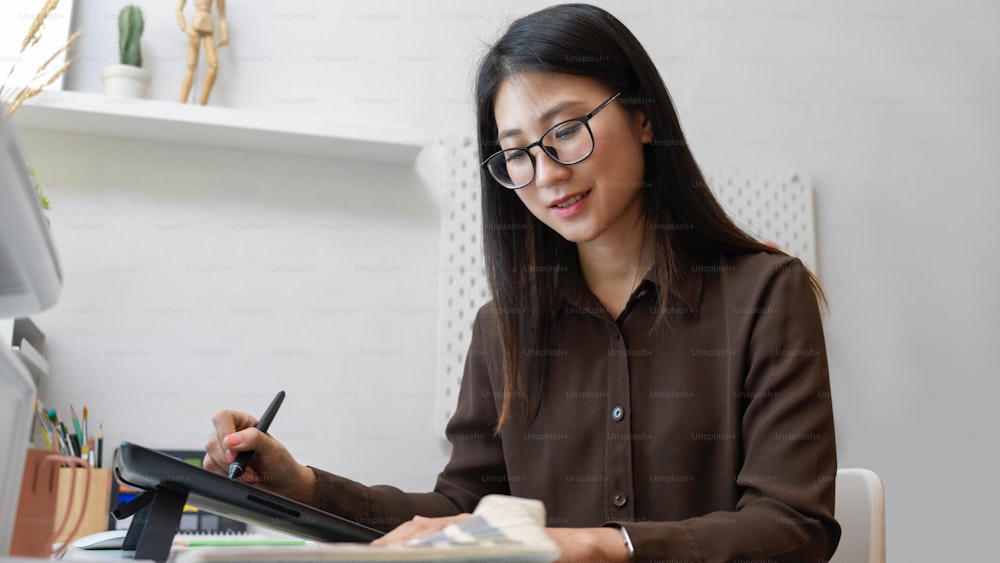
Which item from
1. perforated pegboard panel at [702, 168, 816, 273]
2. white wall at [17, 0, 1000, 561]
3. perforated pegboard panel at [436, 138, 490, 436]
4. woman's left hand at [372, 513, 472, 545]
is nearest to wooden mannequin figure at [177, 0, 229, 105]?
white wall at [17, 0, 1000, 561]

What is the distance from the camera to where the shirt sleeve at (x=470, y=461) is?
1128mm

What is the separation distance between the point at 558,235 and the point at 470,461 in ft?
1.11

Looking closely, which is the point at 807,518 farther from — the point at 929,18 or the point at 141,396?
the point at 929,18

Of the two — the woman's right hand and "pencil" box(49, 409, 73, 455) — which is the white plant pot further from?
the woman's right hand

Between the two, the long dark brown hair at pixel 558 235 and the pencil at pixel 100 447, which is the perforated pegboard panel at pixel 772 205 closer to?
the long dark brown hair at pixel 558 235

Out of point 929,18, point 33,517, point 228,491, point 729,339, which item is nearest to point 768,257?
point 729,339

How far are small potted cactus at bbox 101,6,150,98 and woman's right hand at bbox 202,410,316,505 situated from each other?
1.07 metres

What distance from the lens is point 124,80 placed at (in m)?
1.84

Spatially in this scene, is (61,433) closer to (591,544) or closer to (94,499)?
(94,499)

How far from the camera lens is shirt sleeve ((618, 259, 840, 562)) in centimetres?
76

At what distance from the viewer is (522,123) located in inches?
44.6

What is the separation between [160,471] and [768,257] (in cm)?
76

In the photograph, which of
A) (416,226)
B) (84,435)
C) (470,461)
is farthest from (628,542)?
(416,226)

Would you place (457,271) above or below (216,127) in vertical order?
below
